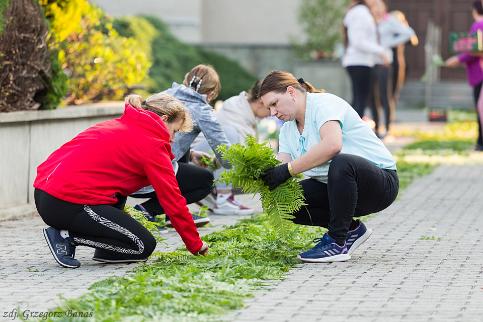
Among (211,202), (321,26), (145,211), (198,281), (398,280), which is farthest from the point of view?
(321,26)

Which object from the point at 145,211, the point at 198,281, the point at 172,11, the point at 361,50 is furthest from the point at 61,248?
the point at 172,11

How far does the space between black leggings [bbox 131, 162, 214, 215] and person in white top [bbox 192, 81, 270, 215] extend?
948 millimetres

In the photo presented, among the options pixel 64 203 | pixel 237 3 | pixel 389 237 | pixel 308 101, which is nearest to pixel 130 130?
pixel 64 203

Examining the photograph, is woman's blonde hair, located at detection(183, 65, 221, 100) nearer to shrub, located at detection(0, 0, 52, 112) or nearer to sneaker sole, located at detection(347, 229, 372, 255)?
shrub, located at detection(0, 0, 52, 112)

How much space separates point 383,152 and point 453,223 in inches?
87.3

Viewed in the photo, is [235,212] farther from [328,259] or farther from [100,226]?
[100,226]

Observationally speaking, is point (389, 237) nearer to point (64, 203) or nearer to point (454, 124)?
point (64, 203)

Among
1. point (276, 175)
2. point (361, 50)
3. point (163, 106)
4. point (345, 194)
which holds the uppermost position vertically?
point (163, 106)

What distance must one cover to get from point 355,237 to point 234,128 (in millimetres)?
2682

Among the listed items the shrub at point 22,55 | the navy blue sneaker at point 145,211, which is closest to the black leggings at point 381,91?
the shrub at point 22,55

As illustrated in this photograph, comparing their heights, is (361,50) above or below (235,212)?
above

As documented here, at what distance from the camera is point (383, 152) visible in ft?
25.4

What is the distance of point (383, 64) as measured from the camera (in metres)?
17.1

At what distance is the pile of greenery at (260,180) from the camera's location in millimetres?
7344
